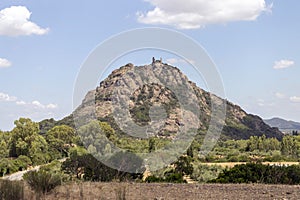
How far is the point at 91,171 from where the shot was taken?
16438 mm

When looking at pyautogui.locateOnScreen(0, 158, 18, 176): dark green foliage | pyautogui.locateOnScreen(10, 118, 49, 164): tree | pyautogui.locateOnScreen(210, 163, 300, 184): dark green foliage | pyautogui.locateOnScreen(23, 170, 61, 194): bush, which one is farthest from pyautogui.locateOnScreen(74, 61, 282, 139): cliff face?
pyautogui.locateOnScreen(10, 118, 49, 164): tree

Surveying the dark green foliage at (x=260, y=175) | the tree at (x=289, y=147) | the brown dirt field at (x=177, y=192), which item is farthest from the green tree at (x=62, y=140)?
the brown dirt field at (x=177, y=192)

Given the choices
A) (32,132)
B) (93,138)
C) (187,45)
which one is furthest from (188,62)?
(32,132)

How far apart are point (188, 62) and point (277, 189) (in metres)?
4.95

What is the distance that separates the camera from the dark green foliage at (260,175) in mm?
14070

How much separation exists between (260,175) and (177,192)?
16.2 feet

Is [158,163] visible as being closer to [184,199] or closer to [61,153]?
[184,199]

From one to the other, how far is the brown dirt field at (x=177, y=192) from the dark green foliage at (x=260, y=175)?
2.69 metres

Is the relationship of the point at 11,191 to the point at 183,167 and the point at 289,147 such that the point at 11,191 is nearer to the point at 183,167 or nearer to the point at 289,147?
the point at 183,167

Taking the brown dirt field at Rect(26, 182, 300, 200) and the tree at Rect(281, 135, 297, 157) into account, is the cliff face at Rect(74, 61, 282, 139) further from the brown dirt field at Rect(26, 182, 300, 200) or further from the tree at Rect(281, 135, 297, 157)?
the tree at Rect(281, 135, 297, 157)

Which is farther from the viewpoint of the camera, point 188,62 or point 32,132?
point 32,132

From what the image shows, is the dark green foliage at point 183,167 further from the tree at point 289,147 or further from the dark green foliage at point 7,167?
the tree at point 289,147

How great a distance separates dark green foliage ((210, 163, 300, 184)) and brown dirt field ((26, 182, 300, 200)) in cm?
269

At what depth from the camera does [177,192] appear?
10461 mm
